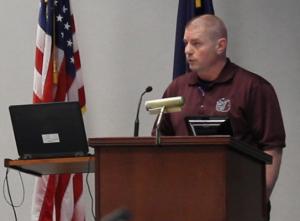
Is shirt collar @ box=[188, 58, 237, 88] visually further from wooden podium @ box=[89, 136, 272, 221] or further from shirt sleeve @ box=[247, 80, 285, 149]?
wooden podium @ box=[89, 136, 272, 221]

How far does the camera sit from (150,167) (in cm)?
266

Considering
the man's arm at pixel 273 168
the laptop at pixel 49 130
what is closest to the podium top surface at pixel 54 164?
the laptop at pixel 49 130

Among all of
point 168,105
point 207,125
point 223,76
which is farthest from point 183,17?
point 168,105

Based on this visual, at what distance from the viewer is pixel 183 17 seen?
4.98 metres

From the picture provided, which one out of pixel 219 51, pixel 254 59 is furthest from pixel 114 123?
pixel 219 51

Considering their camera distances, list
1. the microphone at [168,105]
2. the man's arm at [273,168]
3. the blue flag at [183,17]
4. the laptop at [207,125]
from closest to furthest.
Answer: the microphone at [168,105]
the laptop at [207,125]
the man's arm at [273,168]
the blue flag at [183,17]

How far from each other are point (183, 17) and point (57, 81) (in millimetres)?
1036

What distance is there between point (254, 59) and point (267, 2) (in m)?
0.47

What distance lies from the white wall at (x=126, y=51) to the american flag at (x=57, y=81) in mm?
493

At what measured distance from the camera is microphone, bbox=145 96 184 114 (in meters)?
2.72

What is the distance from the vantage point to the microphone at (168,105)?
8.93 ft

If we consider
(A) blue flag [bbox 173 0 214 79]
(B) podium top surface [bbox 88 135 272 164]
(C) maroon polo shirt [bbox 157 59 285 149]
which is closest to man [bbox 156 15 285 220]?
(C) maroon polo shirt [bbox 157 59 285 149]

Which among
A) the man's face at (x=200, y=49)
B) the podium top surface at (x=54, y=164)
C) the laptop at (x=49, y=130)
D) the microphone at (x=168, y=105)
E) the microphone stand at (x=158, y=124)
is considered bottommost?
the podium top surface at (x=54, y=164)

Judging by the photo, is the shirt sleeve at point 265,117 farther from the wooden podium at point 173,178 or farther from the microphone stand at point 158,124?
the microphone stand at point 158,124
